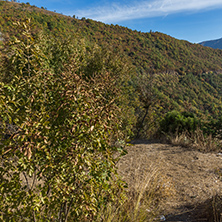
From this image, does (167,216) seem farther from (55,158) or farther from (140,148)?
(140,148)

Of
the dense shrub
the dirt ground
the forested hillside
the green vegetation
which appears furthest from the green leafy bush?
the forested hillside

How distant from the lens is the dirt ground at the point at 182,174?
3242mm

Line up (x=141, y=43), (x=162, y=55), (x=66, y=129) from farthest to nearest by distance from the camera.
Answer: (x=141, y=43), (x=162, y=55), (x=66, y=129)

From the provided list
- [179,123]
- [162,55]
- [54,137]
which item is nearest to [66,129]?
[54,137]

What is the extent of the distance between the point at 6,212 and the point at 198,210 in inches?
115

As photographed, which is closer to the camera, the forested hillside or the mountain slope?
the forested hillside

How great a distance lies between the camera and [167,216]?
10.3 feet

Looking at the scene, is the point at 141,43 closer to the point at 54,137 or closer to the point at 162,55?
the point at 162,55

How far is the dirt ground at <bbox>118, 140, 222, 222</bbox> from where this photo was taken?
324 cm

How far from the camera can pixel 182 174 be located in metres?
4.81

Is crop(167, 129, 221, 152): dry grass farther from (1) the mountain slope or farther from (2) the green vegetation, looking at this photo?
(1) the mountain slope

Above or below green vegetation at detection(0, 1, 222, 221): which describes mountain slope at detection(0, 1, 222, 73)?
above

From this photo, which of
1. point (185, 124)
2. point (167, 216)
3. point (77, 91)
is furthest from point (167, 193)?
point (185, 124)

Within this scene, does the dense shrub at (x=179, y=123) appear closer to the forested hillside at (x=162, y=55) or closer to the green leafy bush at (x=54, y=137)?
the green leafy bush at (x=54, y=137)
